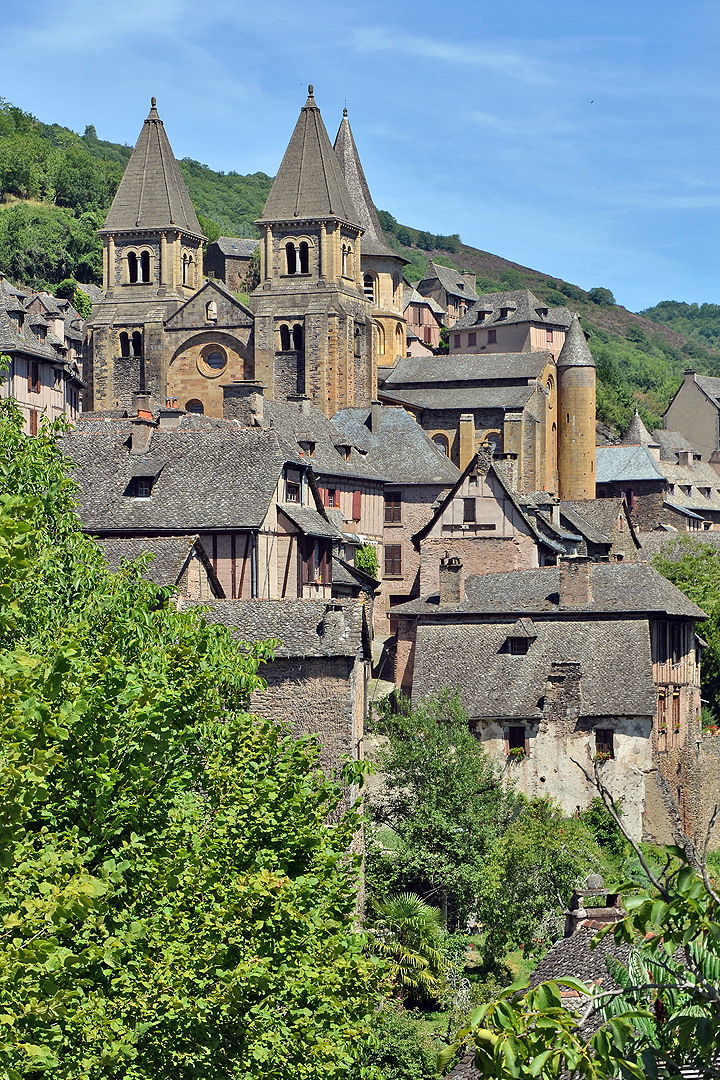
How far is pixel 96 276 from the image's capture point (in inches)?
4771

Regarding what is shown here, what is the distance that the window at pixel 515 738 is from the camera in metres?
41.2

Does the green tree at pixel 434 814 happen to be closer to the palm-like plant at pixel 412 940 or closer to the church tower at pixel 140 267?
the palm-like plant at pixel 412 940

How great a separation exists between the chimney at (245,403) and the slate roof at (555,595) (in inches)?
402

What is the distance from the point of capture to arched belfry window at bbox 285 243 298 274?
79.4 meters

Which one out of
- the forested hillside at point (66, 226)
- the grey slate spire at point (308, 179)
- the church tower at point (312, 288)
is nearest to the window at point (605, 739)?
the church tower at point (312, 288)

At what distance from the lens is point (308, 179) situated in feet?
262

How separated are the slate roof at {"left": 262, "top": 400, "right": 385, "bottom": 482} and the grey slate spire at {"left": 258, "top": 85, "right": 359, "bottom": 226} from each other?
59.3ft

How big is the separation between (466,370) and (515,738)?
45531 millimetres

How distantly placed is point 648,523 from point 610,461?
5235mm

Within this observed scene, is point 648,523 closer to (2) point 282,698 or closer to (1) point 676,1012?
(2) point 282,698

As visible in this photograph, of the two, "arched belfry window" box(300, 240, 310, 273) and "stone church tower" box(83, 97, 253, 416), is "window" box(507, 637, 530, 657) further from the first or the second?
"arched belfry window" box(300, 240, 310, 273)

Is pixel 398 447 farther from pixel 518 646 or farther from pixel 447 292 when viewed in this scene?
pixel 447 292

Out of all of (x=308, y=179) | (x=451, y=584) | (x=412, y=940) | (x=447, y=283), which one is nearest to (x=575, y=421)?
(x=308, y=179)

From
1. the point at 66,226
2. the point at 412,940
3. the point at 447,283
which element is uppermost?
the point at 66,226
